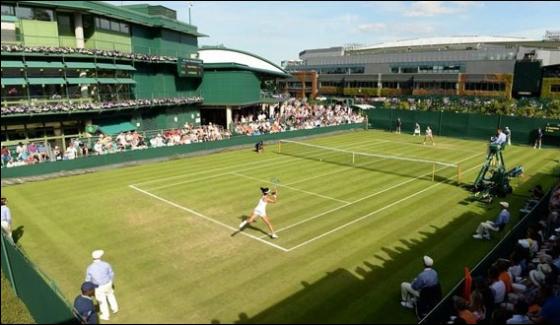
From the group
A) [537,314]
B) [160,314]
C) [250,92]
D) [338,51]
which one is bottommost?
[160,314]

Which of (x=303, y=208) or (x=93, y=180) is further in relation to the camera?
(x=93, y=180)

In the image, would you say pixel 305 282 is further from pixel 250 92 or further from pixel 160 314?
pixel 250 92

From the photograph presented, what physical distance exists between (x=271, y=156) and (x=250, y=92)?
1850cm

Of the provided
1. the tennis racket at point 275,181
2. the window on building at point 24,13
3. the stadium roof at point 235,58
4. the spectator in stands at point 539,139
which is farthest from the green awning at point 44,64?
the spectator in stands at point 539,139

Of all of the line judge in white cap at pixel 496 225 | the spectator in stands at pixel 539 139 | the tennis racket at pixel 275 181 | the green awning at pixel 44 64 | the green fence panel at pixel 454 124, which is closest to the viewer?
the line judge in white cap at pixel 496 225

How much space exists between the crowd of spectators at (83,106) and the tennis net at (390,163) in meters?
12.9

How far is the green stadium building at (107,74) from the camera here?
2820cm

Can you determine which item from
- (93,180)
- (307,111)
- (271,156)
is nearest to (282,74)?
(307,111)

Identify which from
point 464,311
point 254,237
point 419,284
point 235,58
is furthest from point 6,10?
point 235,58

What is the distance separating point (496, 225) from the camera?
48.9 feet

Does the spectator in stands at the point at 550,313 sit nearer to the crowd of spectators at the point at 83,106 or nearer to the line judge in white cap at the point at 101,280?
the line judge in white cap at the point at 101,280

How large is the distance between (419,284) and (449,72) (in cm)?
8152

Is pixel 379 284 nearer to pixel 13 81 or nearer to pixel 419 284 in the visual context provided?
pixel 419 284

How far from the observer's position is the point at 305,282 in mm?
11805
